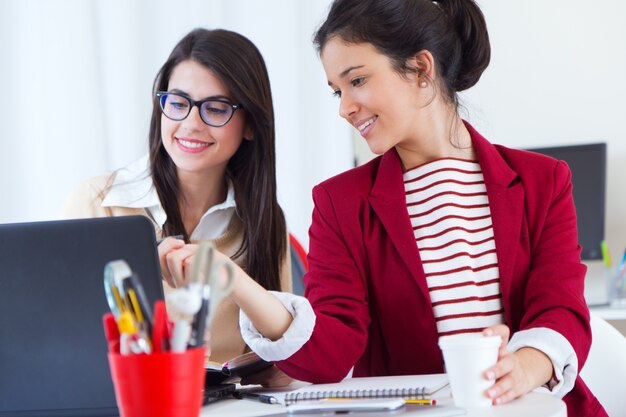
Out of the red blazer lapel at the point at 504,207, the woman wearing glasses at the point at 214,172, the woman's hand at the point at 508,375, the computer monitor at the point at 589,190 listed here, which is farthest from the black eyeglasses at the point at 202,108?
the computer monitor at the point at 589,190

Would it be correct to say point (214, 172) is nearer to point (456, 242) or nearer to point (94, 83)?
point (456, 242)

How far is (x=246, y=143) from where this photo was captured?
2090 mm

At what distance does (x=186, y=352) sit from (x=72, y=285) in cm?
36

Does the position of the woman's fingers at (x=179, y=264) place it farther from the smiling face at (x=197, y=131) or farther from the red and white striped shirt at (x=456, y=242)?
the smiling face at (x=197, y=131)

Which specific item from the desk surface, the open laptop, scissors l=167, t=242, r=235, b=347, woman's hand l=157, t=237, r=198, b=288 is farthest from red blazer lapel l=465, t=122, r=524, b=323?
scissors l=167, t=242, r=235, b=347

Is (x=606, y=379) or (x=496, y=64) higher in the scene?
(x=496, y=64)

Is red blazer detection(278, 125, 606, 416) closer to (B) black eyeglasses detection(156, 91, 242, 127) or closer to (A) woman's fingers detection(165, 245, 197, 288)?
(A) woman's fingers detection(165, 245, 197, 288)

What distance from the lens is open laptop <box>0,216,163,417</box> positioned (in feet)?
3.52

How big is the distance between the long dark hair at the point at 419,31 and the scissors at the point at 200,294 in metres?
0.87

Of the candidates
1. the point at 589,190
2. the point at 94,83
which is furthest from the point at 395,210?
the point at 589,190

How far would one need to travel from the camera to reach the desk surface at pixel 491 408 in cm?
101

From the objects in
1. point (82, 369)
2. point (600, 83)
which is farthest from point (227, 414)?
point (600, 83)

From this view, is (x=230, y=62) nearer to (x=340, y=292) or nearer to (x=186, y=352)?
(x=340, y=292)

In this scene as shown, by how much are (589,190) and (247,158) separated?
4.82ft
